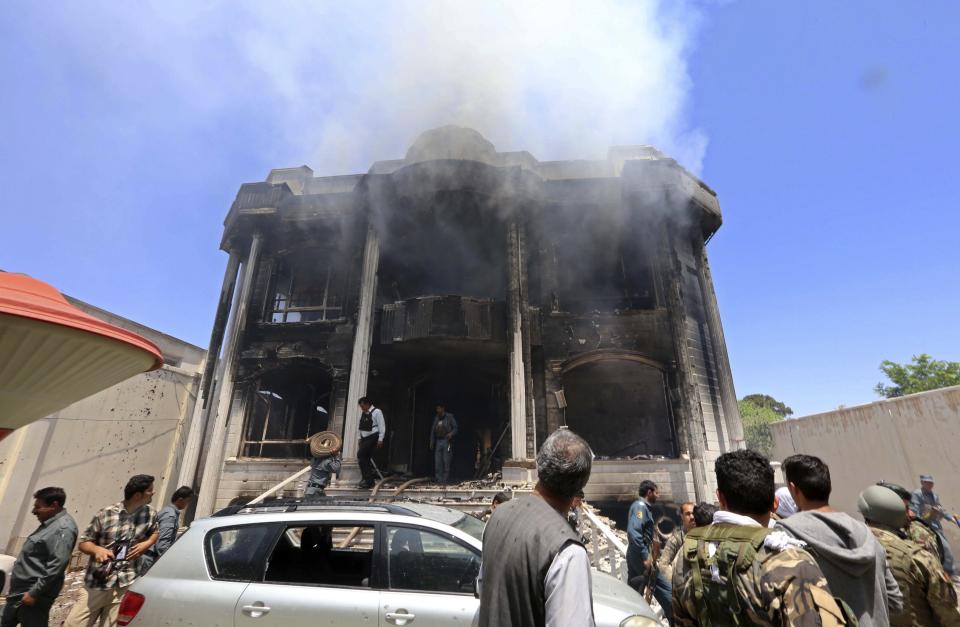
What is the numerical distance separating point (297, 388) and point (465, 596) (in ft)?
39.9

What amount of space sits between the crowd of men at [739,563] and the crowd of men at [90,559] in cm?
359

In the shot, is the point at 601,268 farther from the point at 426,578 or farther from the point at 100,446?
the point at 100,446

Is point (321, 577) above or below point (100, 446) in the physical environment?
below

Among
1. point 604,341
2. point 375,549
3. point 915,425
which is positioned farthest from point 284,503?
point 915,425

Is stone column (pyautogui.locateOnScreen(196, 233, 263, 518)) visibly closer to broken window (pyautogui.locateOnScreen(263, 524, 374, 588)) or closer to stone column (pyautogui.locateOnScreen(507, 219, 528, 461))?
stone column (pyautogui.locateOnScreen(507, 219, 528, 461))

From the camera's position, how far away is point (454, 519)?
335cm

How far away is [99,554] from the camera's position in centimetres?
354

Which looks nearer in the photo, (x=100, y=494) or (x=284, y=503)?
(x=284, y=503)

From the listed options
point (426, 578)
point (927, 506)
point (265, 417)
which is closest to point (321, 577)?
point (426, 578)

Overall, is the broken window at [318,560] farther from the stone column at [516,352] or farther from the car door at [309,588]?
the stone column at [516,352]

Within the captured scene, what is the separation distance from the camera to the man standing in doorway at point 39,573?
3346 millimetres

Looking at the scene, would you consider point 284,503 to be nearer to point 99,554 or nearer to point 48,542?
point 99,554

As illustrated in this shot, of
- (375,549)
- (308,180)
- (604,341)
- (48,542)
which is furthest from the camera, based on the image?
(308,180)

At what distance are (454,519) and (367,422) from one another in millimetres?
6416
